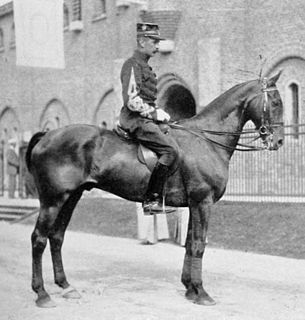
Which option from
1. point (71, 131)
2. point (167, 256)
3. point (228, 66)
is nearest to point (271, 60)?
point (228, 66)

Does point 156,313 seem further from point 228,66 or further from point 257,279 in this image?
point 228,66

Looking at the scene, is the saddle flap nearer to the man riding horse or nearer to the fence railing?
the man riding horse

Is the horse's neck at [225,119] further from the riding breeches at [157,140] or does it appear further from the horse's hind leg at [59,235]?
the horse's hind leg at [59,235]

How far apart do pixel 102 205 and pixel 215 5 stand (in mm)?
8169

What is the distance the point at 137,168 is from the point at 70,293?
5.86 feet

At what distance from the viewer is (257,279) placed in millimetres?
9695

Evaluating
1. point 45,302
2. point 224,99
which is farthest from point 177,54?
point 45,302

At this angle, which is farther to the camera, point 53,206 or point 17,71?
point 17,71

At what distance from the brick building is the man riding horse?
9.61 meters

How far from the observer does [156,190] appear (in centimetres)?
841

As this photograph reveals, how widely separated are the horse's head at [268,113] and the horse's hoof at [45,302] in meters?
3.28

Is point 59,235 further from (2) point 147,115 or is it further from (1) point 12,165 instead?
(1) point 12,165

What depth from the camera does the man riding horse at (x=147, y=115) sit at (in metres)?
8.21

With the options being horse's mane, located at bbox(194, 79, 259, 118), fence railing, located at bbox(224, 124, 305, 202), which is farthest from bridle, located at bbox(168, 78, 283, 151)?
fence railing, located at bbox(224, 124, 305, 202)
